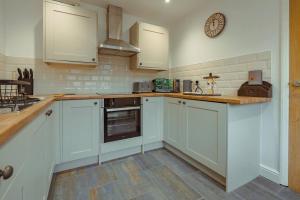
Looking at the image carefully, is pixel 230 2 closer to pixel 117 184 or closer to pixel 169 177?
pixel 169 177

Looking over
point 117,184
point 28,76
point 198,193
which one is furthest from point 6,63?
point 198,193

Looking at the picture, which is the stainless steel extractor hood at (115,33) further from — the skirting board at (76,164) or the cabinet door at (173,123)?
the skirting board at (76,164)

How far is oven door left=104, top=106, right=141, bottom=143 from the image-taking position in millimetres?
1930

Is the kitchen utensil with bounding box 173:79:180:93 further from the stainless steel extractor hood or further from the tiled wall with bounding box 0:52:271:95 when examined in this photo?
the stainless steel extractor hood

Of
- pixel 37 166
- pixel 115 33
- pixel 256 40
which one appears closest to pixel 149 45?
pixel 115 33

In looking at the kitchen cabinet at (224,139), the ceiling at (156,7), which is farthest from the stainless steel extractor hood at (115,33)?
the kitchen cabinet at (224,139)

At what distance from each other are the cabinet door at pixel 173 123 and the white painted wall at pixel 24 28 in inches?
77.4

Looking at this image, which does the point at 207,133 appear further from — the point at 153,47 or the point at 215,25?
the point at 153,47

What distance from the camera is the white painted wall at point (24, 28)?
197cm

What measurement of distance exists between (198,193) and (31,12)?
297 centimetres

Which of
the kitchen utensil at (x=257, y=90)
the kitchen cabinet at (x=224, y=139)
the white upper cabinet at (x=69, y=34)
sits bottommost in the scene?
the kitchen cabinet at (x=224, y=139)

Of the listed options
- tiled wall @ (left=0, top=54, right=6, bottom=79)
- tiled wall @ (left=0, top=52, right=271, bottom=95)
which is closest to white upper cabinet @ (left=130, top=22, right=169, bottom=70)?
tiled wall @ (left=0, top=52, right=271, bottom=95)

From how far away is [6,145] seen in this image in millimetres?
450

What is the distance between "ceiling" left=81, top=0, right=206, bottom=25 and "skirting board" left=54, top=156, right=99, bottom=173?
2.26 m
